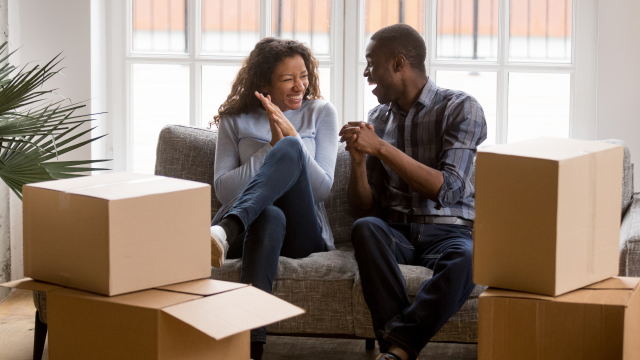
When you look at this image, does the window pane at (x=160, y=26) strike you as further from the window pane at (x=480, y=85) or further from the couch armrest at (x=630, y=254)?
the couch armrest at (x=630, y=254)

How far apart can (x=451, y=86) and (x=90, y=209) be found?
6.56 feet

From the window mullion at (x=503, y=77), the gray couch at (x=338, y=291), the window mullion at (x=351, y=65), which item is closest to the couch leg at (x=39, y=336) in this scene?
the gray couch at (x=338, y=291)

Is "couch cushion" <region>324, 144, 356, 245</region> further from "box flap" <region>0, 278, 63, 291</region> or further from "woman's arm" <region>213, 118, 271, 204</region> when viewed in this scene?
"box flap" <region>0, 278, 63, 291</region>

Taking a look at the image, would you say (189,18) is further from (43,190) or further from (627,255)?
(627,255)

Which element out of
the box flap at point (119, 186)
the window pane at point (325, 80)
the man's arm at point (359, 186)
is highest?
the window pane at point (325, 80)

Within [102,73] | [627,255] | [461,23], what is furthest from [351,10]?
[627,255]

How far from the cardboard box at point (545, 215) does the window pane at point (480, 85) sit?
1.52m

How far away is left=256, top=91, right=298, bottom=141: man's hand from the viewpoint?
7.39 ft

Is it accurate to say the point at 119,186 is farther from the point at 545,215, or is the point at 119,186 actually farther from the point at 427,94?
the point at 427,94

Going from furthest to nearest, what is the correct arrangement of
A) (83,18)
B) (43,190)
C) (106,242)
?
1. (83,18)
2. (43,190)
3. (106,242)

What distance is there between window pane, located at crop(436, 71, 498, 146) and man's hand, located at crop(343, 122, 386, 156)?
37.6 inches

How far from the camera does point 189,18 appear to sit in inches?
118

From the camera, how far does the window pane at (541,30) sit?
285cm

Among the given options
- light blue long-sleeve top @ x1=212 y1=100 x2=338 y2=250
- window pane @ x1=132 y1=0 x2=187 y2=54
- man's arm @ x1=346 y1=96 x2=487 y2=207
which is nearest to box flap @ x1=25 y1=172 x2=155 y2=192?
light blue long-sleeve top @ x1=212 y1=100 x2=338 y2=250
